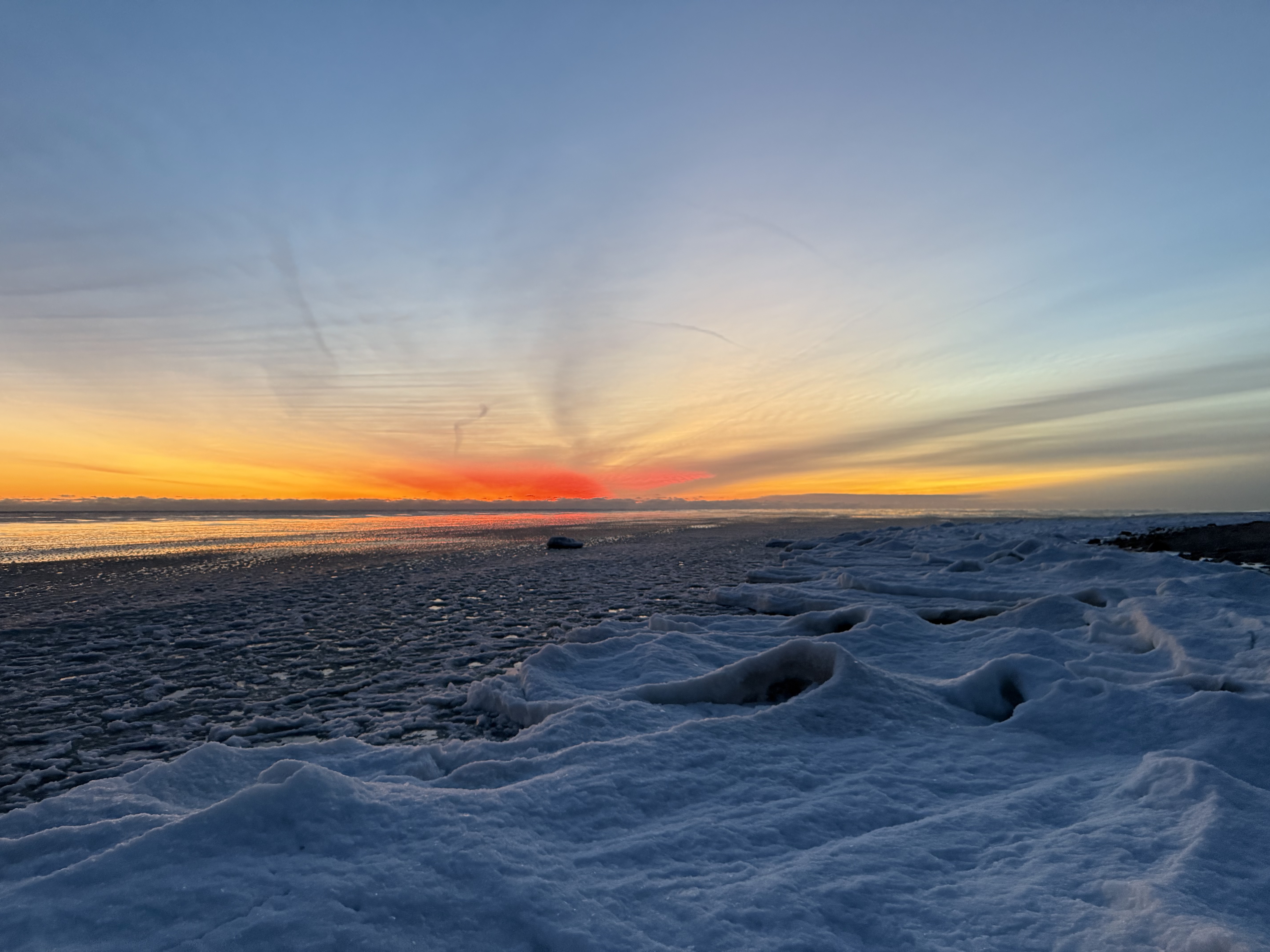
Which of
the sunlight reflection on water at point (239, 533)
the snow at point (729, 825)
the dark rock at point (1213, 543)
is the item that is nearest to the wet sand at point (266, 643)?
the snow at point (729, 825)

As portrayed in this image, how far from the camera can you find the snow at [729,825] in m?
2.14

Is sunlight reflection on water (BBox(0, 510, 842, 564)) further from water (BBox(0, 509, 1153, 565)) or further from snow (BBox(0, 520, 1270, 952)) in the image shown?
snow (BBox(0, 520, 1270, 952))

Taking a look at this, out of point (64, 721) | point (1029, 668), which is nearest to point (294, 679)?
point (64, 721)

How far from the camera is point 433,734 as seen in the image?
4.97 metres

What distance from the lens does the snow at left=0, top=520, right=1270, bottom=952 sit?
2.14 meters

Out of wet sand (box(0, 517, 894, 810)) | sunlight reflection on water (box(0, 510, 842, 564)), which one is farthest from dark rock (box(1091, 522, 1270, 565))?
sunlight reflection on water (box(0, 510, 842, 564))

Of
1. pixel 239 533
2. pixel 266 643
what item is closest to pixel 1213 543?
pixel 266 643

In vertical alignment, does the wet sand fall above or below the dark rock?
below

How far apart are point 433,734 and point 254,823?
8.25ft

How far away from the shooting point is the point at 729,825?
9.91ft

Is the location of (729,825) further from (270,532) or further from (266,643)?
(270,532)

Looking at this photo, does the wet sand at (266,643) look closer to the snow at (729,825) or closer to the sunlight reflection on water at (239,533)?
the snow at (729,825)

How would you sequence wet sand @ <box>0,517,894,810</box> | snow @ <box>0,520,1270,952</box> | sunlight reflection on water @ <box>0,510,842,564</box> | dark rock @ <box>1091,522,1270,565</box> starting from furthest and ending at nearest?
1. sunlight reflection on water @ <box>0,510,842,564</box>
2. dark rock @ <box>1091,522,1270,565</box>
3. wet sand @ <box>0,517,894,810</box>
4. snow @ <box>0,520,1270,952</box>

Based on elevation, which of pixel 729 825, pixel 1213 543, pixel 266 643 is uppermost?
pixel 1213 543
